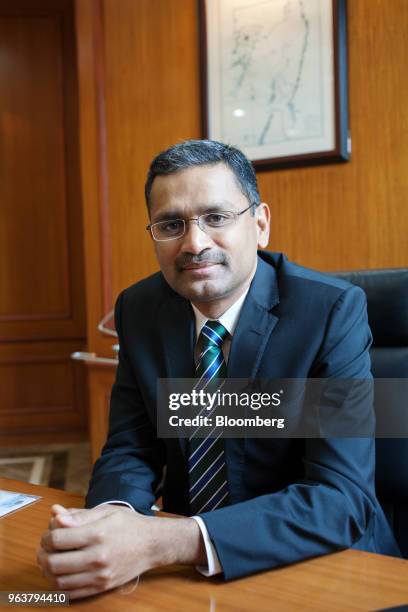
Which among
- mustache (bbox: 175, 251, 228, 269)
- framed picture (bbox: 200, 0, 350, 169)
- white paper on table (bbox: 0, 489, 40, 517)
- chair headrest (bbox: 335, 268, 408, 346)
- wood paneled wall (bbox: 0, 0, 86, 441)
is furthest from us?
wood paneled wall (bbox: 0, 0, 86, 441)

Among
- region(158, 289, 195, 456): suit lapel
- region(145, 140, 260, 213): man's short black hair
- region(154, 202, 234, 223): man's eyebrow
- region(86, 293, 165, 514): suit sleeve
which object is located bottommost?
region(86, 293, 165, 514): suit sleeve

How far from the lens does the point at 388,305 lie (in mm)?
1431


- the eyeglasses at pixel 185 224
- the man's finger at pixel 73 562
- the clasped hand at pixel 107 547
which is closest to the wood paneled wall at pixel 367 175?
the eyeglasses at pixel 185 224

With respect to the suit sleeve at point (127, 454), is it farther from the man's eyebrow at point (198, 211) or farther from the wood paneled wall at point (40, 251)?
the wood paneled wall at point (40, 251)

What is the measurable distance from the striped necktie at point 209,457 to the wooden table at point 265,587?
14.9 inches

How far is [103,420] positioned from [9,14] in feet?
11.7

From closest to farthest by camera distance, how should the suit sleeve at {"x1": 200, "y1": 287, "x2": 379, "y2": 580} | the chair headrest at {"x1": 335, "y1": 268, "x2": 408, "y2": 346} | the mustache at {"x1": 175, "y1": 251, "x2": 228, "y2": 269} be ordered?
the suit sleeve at {"x1": 200, "y1": 287, "x2": 379, "y2": 580}, the mustache at {"x1": 175, "y1": 251, "x2": 228, "y2": 269}, the chair headrest at {"x1": 335, "y1": 268, "x2": 408, "y2": 346}

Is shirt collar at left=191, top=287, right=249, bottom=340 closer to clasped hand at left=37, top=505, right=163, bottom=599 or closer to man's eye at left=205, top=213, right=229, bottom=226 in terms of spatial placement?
man's eye at left=205, top=213, right=229, bottom=226

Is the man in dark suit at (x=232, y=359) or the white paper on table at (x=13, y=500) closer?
the man in dark suit at (x=232, y=359)

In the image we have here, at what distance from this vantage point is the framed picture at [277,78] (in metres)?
2.77

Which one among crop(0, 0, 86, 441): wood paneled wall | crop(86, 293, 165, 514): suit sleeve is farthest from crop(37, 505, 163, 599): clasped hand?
crop(0, 0, 86, 441): wood paneled wall

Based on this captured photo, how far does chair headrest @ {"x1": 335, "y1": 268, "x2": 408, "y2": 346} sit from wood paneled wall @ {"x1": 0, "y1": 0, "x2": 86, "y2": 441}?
3822 millimetres

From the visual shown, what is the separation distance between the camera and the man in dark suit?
1.03m

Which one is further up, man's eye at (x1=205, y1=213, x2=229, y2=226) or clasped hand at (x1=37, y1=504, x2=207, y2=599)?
man's eye at (x1=205, y1=213, x2=229, y2=226)
